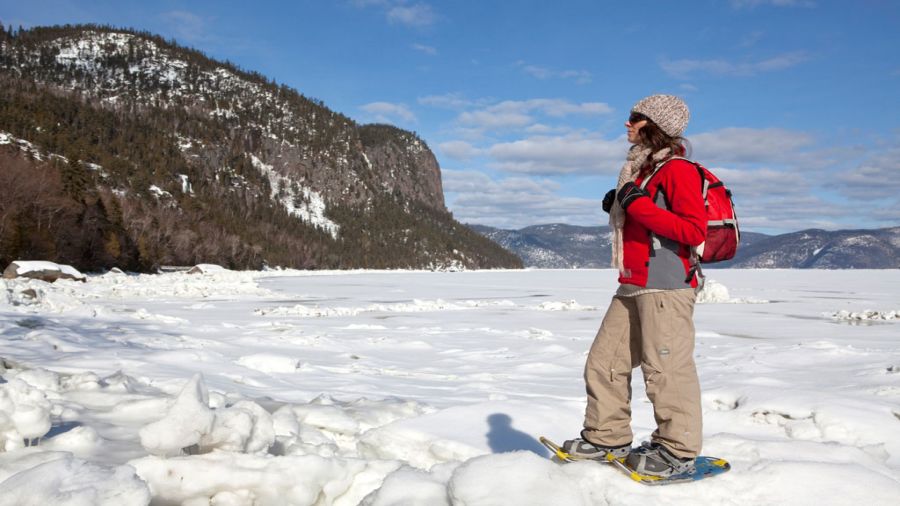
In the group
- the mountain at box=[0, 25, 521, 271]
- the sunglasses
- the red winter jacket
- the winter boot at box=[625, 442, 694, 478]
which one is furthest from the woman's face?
the mountain at box=[0, 25, 521, 271]

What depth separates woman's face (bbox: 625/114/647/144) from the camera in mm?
2996

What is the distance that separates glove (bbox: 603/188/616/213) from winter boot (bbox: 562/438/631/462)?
→ 128 cm

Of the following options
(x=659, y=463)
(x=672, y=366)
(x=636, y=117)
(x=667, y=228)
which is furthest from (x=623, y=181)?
(x=659, y=463)

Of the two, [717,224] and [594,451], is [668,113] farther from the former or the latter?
[594,451]

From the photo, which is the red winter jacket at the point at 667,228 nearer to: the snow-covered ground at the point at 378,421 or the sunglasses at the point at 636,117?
the sunglasses at the point at 636,117

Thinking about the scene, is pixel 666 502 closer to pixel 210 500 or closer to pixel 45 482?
pixel 210 500

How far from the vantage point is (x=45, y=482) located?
200 centimetres

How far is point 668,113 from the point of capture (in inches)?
114

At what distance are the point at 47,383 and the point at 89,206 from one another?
5117cm

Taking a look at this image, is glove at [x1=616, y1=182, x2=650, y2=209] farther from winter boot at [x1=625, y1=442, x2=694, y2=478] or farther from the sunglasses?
winter boot at [x1=625, y1=442, x2=694, y2=478]

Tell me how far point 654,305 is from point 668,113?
3.23ft

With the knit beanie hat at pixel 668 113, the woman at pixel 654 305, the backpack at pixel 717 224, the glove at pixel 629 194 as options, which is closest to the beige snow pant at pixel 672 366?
the woman at pixel 654 305

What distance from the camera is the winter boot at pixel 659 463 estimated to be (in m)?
2.69

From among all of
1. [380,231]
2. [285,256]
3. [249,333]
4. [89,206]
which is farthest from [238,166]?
[249,333]
